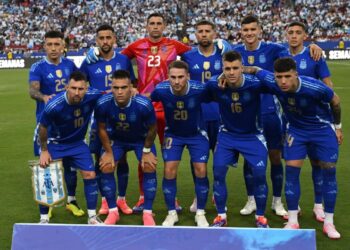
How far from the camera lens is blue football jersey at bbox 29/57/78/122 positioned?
6.33 meters

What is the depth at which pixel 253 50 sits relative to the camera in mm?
6203

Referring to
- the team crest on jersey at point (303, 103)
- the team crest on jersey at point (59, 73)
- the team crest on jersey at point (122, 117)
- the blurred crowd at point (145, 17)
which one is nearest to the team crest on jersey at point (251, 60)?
the team crest on jersey at point (303, 103)

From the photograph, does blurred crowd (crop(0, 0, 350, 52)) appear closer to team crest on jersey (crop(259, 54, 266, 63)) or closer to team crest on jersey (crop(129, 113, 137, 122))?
team crest on jersey (crop(259, 54, 266, 63))

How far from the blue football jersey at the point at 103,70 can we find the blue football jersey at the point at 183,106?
83cm

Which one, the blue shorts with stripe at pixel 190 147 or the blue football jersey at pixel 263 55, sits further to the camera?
the blue football jersey at pixel 263 55

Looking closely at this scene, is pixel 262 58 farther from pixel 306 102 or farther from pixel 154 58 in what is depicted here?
pixel 154 58

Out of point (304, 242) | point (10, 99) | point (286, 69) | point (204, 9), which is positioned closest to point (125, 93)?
point (286, 69)

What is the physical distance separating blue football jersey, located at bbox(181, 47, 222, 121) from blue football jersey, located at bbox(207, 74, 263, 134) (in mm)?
586

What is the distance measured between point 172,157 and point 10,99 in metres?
12.7

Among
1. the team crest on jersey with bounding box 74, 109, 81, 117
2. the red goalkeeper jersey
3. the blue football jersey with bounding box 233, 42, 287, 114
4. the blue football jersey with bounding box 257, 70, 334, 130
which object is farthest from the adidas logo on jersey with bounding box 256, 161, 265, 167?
the team crest on jersey with bounding box 74, 109, 81, 117

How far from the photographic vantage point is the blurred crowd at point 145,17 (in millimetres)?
32688

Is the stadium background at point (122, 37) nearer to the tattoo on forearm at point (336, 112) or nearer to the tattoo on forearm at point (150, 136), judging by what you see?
the tattoo on forearm at point (150, 136)

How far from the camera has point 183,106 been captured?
5.72 m

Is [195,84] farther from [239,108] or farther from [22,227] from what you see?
[22,227]
